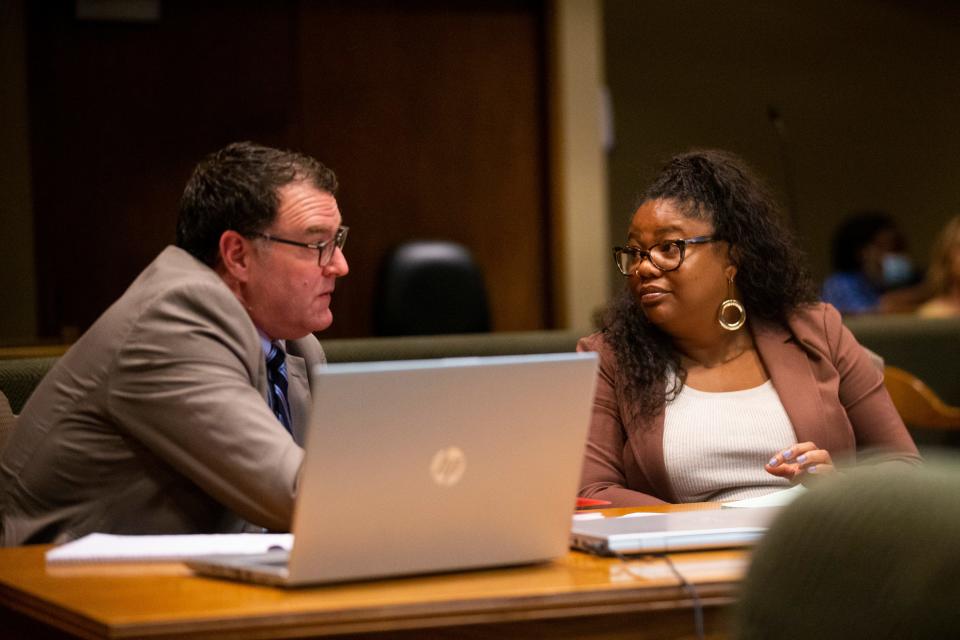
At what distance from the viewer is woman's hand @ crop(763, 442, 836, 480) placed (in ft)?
7.65

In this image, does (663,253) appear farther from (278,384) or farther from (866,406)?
(278,384)

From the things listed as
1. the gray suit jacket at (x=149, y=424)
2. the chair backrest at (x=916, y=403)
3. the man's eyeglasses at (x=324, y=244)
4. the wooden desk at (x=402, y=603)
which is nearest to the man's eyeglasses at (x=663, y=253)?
the man's eyeglasses at (x=324, y=244)

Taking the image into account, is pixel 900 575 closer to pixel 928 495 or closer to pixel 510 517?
pixel 928 495

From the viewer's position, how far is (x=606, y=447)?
2629 millimetres

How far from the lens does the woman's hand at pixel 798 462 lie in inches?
91.8

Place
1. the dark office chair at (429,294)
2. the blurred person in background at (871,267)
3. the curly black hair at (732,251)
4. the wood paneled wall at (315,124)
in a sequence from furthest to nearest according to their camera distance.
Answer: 1. the blurred person in background at (871,267)
2. the wood paneled wall at (315,124)
3. the dark office chair at (429,294)
4. the curly black hair at (732,251)

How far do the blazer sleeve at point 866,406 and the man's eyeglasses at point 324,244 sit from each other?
42.9 inches

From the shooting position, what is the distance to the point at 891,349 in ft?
14.1

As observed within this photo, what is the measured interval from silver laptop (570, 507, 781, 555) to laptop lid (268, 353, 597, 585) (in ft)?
0.37

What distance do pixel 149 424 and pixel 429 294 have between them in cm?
325

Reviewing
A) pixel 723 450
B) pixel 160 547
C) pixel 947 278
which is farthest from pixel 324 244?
pixel 947 278

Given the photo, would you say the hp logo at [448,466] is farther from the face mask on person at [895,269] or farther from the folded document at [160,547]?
the face mask on person at [895,269]

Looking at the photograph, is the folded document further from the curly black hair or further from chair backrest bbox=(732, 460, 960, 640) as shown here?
the curly black hair

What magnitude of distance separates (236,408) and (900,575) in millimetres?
1295
